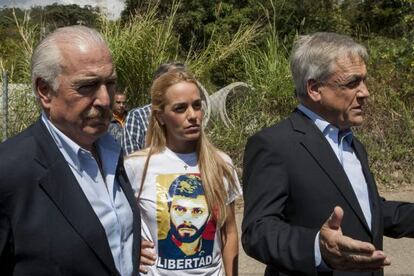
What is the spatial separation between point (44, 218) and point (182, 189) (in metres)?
1.33

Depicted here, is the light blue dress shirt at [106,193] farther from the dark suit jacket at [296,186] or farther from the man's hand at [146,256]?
the man's hand at [146,256]

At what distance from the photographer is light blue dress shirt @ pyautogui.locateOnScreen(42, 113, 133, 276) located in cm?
224

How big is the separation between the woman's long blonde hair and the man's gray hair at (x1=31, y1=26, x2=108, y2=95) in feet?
4.17

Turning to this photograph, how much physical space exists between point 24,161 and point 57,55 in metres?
0.37

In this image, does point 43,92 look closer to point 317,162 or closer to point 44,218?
point 44,218

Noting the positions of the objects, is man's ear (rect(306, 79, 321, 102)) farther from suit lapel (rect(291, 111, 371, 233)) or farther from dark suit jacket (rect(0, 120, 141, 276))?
dark suit jacket (rect(0, 120, 141, 276))

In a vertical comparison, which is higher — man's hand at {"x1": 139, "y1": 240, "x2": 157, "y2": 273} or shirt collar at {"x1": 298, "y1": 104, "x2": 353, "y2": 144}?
shirt collar at {"x1": 298, "y1": 104, "x2": 353, "y2": 144}

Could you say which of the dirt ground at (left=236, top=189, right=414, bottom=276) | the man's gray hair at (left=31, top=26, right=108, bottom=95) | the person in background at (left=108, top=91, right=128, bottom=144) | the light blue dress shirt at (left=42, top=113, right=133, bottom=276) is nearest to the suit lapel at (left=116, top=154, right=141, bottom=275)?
the light blue dress shirt at (left=42, top=113, right=133, bottom=276)

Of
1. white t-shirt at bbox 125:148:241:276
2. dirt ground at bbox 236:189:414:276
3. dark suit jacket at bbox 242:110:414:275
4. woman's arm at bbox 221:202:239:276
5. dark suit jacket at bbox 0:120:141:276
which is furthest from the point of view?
dirt ground at bbox 236:189:414:276

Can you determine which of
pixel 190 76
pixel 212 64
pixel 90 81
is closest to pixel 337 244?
pixel 90 81

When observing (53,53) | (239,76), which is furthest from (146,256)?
(239,76)

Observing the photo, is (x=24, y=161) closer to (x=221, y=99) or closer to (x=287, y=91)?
(x=221, y=99)

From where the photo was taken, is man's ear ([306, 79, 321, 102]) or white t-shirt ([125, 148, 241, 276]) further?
white t-shirt ([125, 148, 241, 276])

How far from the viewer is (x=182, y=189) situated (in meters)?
3.35
